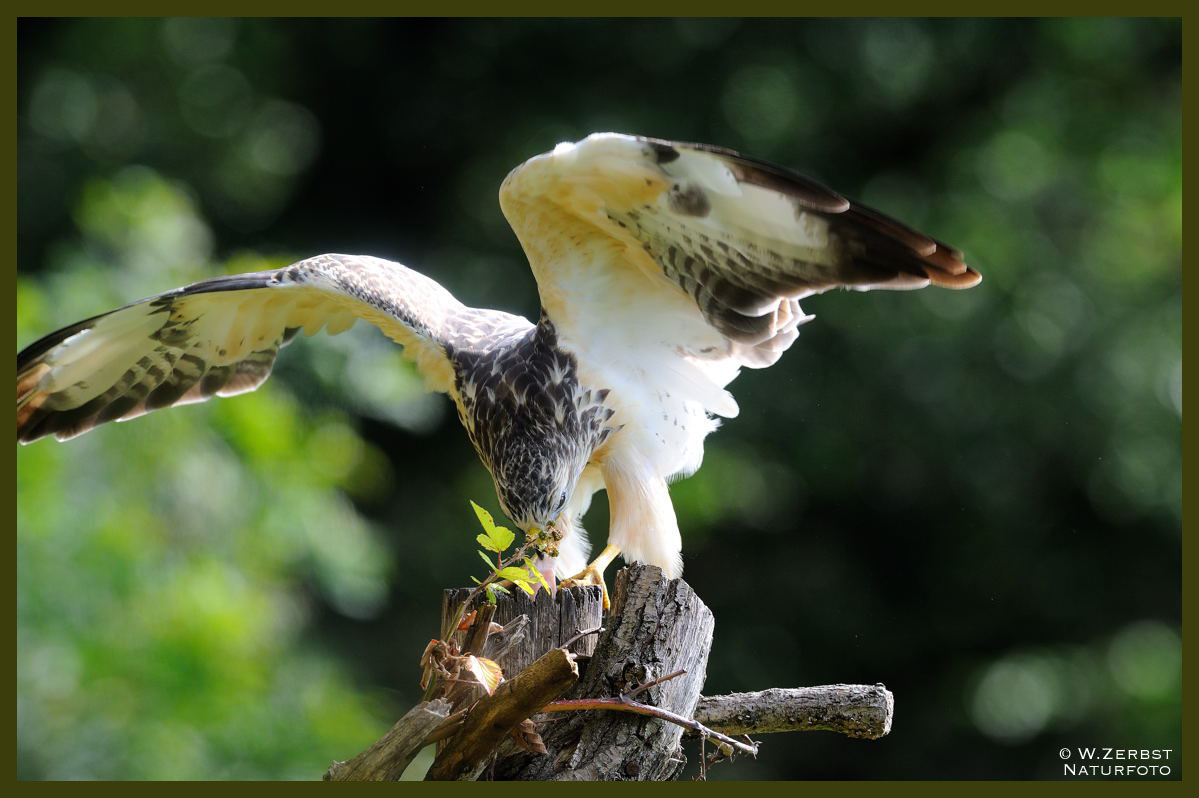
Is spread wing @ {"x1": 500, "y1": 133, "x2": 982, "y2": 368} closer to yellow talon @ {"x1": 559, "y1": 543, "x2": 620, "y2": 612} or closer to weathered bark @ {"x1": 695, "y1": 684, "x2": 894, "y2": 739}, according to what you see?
yellow talon @ {"x1": 559, "y1": 543, "x2": 620, "y2": 612}

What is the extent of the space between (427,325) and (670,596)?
126 centimetres

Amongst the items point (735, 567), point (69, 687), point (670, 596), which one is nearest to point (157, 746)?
point (69, 687)

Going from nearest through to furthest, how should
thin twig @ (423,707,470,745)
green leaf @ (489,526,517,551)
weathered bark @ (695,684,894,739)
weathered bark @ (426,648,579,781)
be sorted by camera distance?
weathered bark @ (426,648,579,781)
thin twig @ (423,707,470,745)
green leaf @ (489,526,517,551)
weathered bark @ (695,684,894,739)

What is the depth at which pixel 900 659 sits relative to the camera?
6.80m

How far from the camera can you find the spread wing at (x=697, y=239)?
8.59 ft

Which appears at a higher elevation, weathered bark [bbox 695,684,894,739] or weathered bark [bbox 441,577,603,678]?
weathered bark [bbox 441,577,603,678]

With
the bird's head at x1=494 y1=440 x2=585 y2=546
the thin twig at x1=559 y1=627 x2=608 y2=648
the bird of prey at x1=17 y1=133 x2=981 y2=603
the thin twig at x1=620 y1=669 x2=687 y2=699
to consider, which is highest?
the bird of prey at x1=17 y1=133 x2=981 y2=603

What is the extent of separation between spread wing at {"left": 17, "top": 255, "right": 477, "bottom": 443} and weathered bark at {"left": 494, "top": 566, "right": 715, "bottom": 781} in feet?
3.98

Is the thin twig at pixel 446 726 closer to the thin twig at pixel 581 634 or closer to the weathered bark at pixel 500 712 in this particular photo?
the weathered bark at pixel 500 712

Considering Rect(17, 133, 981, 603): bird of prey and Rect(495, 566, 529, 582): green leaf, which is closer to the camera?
Rect(495, 566, 529, 582): green leaf

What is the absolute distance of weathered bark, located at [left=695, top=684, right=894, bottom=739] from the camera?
8.63 ft

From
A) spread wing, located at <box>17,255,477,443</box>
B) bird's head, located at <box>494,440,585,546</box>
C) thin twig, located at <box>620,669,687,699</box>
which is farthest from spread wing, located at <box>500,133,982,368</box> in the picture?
thin twig, located at <box>620,669,687,699</box>

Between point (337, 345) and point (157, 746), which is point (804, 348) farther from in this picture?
point (157, 746)

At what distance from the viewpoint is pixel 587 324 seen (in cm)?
333
